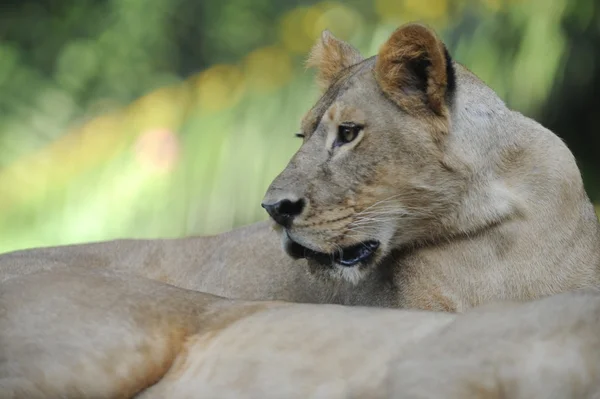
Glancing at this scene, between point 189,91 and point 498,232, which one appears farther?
point 189,91

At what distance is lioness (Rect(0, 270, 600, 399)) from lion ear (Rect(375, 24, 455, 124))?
0.87 meters

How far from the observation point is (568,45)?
191 inches

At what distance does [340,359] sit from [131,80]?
351 centimetres

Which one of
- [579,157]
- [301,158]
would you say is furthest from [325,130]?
[579,157]

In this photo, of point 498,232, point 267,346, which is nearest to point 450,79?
point 498,232

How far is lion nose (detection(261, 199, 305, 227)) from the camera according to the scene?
294 centimetres

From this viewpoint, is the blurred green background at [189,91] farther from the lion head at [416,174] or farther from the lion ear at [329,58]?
the lion head at [416,174]

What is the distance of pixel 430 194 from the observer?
10.1 ft

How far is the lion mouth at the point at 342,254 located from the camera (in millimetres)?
3039

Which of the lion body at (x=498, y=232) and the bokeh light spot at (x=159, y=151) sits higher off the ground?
the bokeh light spot at (x=159, y=151)

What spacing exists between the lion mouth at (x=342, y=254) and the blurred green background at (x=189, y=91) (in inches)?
78.4

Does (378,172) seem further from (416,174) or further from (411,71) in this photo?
(411,71)

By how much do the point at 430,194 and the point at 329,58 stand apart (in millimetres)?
743

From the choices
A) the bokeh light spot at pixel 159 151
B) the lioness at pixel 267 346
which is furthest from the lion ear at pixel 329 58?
the bokeh light spot at pixel 159 151
